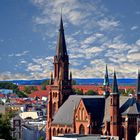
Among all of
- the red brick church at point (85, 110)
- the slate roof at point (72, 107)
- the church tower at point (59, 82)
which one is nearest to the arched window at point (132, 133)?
the red brick church at point (85, 110)

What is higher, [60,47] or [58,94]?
[60,47]

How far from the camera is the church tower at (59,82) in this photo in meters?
87.6

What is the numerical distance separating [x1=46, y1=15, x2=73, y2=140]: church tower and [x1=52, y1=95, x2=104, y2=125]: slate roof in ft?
6.50

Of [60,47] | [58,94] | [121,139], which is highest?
[60,47]

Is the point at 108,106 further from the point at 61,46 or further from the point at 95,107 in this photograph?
the point at 61,46

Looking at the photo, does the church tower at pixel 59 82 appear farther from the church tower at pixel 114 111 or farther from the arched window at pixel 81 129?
the church tower at pixel 114 111

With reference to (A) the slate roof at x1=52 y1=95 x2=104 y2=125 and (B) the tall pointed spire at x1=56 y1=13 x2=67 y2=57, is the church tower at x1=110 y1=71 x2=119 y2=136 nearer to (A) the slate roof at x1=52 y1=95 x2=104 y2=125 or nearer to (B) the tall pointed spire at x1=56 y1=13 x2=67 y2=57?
(A) the slate roof at x1=52 y1=95 x2=104 y2=125

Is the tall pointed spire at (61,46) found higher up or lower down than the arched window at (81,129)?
higher up

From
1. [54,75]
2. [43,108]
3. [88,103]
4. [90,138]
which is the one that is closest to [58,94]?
[54,75]

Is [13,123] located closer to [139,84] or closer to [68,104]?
[68,104]

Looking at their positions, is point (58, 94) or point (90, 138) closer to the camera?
point (90, 138)

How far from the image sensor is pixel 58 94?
289ft

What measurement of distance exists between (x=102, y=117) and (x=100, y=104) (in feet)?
8.58

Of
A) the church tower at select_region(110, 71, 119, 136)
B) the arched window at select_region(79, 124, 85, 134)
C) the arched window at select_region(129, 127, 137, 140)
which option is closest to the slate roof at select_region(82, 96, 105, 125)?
the arched window at select_region(79, 124, 85, 134)
